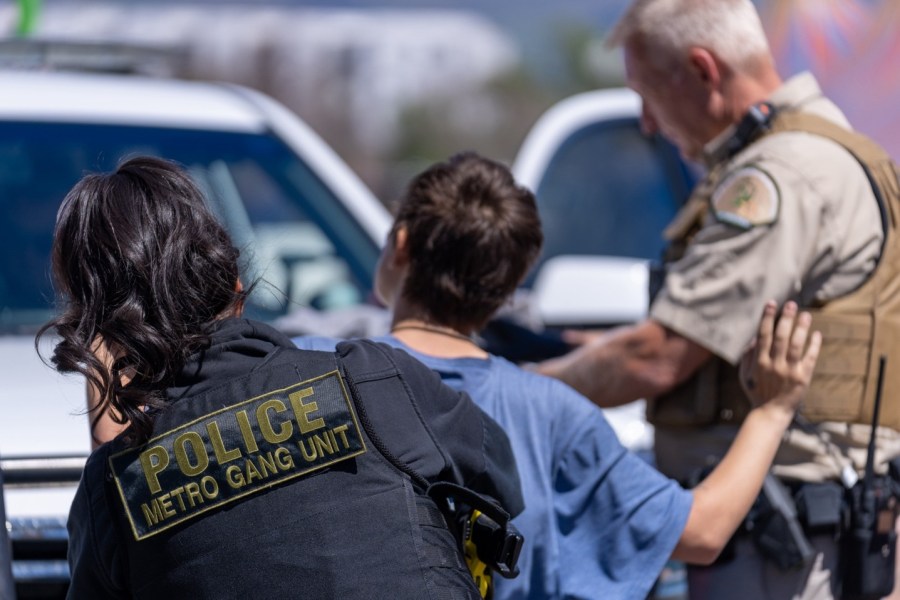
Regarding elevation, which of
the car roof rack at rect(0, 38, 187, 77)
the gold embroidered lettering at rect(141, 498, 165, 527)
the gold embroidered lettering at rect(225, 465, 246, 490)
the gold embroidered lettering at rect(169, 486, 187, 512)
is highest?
the car roof rack at rect(0, 38, 187, 77)

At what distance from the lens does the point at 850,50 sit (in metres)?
4.52

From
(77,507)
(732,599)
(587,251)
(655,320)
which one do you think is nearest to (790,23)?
(655,320)

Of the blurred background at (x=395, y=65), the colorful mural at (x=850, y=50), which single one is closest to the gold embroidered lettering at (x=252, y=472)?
the colorful mural at (x=850, y=50)

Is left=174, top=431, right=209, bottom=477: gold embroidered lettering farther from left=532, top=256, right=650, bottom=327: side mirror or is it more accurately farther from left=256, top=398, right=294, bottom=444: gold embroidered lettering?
left=532, top=256, right=650, bottom=327: side mirror

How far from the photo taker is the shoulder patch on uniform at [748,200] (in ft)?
8.20

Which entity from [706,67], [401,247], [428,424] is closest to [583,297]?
[706,67]

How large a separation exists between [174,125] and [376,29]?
61.5 metres

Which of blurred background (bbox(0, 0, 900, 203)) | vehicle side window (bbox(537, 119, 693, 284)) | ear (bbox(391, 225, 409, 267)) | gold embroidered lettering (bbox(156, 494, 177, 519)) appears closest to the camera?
gold embroidered lettering (bbox(156, 494, 177, 519))

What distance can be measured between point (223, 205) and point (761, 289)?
8.15 feet

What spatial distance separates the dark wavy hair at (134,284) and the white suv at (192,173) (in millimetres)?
1463

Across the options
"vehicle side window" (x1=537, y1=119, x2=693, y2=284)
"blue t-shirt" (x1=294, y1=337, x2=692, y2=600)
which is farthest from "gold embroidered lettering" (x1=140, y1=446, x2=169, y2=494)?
"vehicle side window" (x1=537, y1=119, x2=693, y2=284)

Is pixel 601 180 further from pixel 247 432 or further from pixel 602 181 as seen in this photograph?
pixel 247 432

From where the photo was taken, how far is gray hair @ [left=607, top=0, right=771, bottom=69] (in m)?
2.68

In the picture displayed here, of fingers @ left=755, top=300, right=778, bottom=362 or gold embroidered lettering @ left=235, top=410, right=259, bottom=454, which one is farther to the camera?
fingers @ left=755, top=300, right=778, bottom=362
